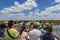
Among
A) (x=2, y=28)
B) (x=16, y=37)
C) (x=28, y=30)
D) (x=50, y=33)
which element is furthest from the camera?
(x=2, y=28)

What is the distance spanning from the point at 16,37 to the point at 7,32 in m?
0.38

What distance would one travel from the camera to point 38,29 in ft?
29.3

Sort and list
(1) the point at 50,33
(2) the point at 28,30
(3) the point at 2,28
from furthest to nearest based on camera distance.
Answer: (3) the point at 2,28
(2) the point at 28,30
(1) the point at 50,33

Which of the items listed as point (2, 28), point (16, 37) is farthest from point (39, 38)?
point (2, 28)

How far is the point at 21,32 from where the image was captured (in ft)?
29.5

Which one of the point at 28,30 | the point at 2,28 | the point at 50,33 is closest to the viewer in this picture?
the point at 50,33

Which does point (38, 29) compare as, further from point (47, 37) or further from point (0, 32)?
point (0, 32)

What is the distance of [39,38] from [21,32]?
698 mm

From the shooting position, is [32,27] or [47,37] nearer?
[47,37]

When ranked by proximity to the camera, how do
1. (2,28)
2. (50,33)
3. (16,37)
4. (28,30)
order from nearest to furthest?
1. (50,33)
2. (16,37)
3. (28,30)
4. (2,28)

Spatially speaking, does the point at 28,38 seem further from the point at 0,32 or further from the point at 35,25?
the point at 0,32

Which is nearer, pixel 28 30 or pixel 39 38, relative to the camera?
pixel 39 38

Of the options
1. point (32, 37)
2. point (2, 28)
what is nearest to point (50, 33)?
point (32, 37)

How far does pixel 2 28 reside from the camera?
427 inches
